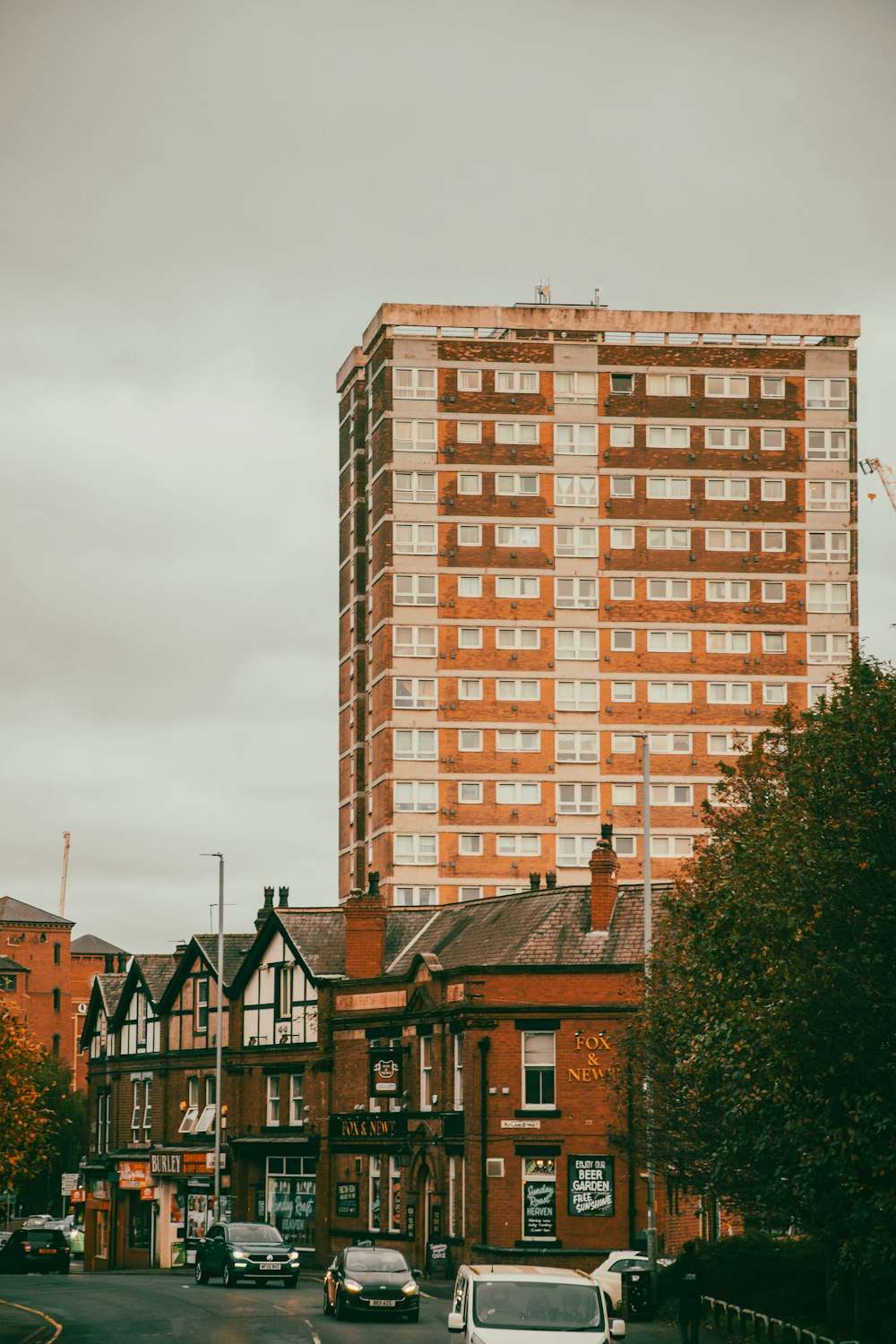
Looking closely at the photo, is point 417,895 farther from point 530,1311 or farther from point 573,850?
point 530,1311

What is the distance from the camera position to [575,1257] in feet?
166

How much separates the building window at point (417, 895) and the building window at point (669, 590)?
20159mm

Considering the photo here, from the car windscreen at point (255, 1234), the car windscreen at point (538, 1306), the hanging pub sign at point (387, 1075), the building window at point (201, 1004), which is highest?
the building window at point (201, 1004)

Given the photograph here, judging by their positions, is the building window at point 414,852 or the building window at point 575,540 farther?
the building window at point 575,540

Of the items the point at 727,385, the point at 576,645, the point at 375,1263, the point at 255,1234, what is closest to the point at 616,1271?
the point at 375,1263

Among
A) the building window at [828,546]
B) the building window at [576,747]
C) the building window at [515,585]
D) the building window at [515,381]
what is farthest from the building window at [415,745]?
the building window at [828,546]

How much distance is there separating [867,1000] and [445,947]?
38.3 m

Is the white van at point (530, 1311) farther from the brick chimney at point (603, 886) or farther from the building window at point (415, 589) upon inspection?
the building window at point (415, 589)

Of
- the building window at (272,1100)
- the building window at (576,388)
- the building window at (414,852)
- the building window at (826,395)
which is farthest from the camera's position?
the building window at (826,395)

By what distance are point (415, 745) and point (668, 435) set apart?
72.5ft

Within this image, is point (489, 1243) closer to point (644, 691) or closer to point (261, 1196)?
point (261, 1196)

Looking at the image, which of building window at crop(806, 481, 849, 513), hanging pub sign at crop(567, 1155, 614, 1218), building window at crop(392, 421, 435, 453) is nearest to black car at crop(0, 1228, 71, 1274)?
hanging pub sign at crop(567, 1155, 614, 1218)

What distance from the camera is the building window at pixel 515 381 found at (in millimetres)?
102500

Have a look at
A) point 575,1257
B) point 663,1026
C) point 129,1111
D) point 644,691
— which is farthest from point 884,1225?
point 644,691
